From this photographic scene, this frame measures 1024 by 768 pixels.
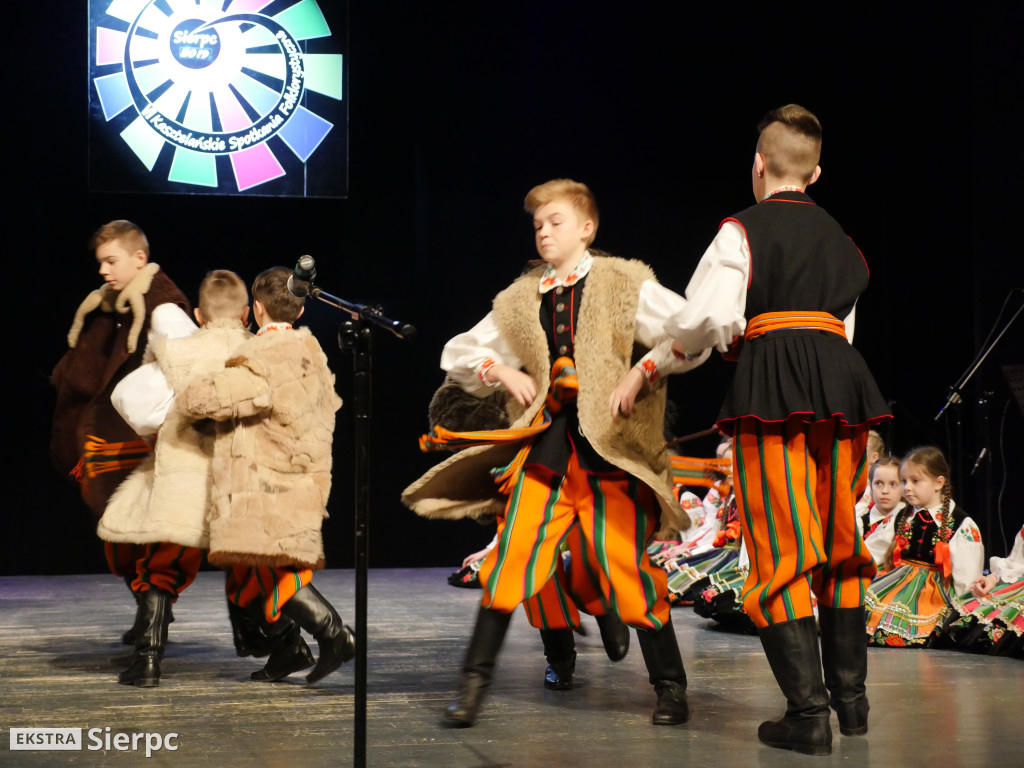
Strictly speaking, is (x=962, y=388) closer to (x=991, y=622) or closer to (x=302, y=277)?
(x=991, y=622)

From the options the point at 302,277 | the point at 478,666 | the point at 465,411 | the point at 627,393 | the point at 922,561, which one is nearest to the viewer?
the point at 302,277

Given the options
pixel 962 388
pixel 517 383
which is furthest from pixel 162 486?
pixel 962 388

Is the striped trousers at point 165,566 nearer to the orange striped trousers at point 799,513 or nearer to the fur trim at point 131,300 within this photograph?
the fur trim at point 131,300

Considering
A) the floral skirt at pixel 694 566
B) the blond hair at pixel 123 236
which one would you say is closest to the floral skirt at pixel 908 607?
the floral skirt at pixel 694 566

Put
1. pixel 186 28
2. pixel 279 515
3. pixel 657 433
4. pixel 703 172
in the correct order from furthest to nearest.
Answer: pixel 703 172 < pixel 186 28 < pixel 279 515 < pixel 657 433

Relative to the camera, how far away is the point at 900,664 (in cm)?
389

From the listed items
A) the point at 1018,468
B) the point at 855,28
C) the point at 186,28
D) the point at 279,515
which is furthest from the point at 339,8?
the point at 1018,468

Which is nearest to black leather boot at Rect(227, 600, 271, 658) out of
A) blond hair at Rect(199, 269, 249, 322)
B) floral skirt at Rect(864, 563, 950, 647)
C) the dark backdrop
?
blond hair at Rect(199, 269, 249, 322)

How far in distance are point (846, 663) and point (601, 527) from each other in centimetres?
67

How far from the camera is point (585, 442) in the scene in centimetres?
289

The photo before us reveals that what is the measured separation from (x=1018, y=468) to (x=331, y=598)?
3.74 meters

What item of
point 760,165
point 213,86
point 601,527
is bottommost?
point 601,527

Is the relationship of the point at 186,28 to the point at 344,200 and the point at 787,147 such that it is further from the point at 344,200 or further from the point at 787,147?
the point at 787,147

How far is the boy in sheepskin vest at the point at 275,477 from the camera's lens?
3.28 meters
